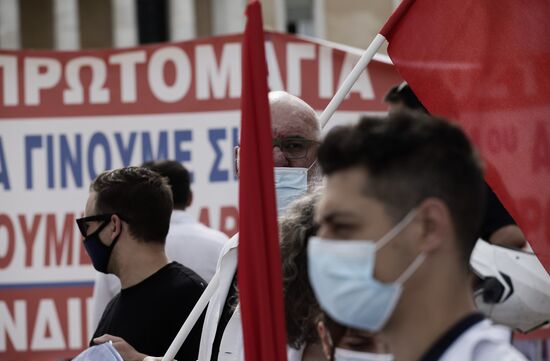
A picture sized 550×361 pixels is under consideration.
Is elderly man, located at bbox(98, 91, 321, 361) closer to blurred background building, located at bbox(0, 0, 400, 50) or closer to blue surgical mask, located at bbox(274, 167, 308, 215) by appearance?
blue surgical mask, located at bbox(274, 167, 308, 215)

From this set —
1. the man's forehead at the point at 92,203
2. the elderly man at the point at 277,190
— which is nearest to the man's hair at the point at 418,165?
the elderly man at the point at 277,190

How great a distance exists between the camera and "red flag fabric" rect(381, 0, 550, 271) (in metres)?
3.85

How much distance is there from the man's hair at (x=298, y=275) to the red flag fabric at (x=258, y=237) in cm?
20

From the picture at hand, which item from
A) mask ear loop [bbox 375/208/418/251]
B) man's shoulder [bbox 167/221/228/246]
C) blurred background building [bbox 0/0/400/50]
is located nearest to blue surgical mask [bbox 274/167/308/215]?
mask ear loop [bbox 375/208/418/251]

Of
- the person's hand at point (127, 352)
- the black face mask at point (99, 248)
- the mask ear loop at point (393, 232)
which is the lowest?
the person's hand at point (127, 352)

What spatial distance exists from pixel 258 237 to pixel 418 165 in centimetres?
86

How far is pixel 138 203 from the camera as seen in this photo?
4664 millimetres

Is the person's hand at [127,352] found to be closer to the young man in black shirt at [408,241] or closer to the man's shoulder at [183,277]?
the man's shoulder at [183,277]

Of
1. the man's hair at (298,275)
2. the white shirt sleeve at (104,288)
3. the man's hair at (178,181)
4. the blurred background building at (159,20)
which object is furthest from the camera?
the blurred background building at (159,20)

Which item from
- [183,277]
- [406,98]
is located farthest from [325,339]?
[406,98]

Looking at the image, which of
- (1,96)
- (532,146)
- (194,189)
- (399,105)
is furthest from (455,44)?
(1,96)

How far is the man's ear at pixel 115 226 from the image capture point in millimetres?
4676

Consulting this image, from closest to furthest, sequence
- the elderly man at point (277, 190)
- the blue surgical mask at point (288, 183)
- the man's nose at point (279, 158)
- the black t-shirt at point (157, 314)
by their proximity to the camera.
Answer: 1. the elderly man at point (277, 190)
2. the blue surgical mask at point (288, 183)
3. the man's nose at point (279, 158)
4. the black t-shirt at point (157, 314)

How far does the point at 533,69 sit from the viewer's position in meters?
3.93
